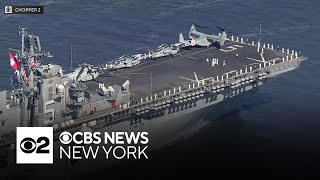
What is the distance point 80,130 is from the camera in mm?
100312

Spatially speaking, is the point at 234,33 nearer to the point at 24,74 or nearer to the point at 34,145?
the point at 24,74

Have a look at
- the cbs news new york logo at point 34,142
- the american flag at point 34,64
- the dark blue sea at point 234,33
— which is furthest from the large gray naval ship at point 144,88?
the dark blue sea at point 234,33

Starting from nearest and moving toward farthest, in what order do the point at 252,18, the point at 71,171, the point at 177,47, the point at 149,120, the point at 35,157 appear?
the point at 35,157 < the point at 71,171 < the point at 149,120 < the point at 177,47 < the point at 252,18

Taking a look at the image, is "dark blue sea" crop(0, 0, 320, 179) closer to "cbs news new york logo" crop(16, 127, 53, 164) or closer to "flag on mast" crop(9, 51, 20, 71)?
"cbs news new york logo" crop(16, 127, 53, 164)

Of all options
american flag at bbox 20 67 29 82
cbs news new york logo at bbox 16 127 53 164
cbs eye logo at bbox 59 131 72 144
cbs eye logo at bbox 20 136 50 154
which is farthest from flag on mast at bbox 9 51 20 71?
cbs eye logo at bbox 59 131 72 144

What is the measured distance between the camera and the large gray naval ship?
97.7 meters

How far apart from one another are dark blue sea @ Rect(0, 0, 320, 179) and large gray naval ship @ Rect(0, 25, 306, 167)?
208 inches

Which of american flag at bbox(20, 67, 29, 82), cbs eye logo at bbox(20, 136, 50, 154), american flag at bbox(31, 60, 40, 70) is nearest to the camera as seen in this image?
cbs eye logo at bbox(20, 136, 50, 154)

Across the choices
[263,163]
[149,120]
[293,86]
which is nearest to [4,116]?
[149,120]

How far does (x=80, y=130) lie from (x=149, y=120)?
40.4 ft

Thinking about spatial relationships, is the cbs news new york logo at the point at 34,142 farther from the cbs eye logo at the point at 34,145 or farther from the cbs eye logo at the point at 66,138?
the cbs eye logo at the point at 66,138

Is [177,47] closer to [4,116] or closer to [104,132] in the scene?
[104,132]

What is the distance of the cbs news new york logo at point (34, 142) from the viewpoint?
300 feet

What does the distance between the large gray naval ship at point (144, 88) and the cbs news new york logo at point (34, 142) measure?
12.9 feet
